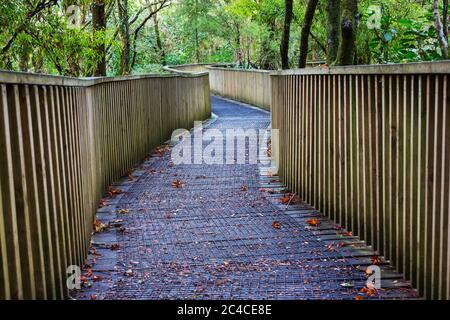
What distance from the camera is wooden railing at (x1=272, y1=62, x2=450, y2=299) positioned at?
3988 millimetres

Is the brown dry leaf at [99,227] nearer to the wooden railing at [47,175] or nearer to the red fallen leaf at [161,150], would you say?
Result: the wooden railing at [47,175]

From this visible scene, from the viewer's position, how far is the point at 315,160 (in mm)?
7211

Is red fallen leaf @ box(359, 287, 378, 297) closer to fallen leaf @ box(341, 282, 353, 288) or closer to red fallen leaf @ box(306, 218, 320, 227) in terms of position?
fallen leaf @ box(341, 282, 353, 288)

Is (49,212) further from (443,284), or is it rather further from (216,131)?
(216,131)

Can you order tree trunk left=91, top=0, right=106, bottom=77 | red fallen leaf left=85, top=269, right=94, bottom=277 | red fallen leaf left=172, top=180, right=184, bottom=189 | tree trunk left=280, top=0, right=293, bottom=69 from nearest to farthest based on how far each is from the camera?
red fallen leaf left=85, top=269, right=94, bottom=277
red fallen leaf left=172, top=180, right=184, bottom=189
tree trunk left=91, top=0, right=106, bottom=77
tree trunk left=280, top=0, right=293, bottom=69

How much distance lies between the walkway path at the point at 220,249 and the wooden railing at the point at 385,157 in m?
0.25

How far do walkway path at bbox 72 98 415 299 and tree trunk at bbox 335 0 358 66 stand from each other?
2.15 m

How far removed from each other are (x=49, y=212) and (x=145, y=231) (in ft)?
7.52

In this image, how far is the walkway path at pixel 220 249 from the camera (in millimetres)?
4543

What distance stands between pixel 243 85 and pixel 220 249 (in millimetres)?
20209

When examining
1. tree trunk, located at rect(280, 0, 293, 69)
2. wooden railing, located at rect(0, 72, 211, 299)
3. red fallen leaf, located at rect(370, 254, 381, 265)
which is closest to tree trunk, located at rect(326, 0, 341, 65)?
tree trunk, located at rect(280, 0, 293, 69)

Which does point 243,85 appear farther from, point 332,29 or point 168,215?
point 168,215

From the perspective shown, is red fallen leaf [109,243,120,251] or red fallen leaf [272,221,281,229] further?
red fallen leaf [272,221,281,229]
